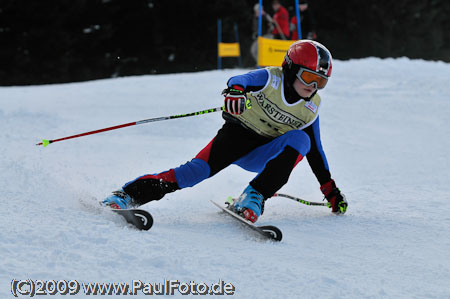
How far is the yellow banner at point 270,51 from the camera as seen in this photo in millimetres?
10055

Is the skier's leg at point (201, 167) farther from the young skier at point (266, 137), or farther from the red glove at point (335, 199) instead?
the red glove at point (335, 199)

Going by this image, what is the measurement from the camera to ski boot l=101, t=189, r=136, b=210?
2.59m

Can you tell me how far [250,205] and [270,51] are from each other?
7811mm

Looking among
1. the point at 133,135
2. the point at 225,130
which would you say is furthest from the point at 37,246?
the point at 133,135

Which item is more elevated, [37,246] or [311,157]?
[37,246]

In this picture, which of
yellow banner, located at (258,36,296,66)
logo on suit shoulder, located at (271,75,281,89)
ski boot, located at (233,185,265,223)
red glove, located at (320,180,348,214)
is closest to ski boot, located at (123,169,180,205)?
ski boot, located at (233,185,265,223)

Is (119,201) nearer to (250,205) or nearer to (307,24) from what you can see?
(250,205)

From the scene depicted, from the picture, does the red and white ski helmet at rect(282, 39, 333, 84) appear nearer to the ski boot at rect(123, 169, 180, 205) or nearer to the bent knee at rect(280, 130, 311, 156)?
the bent knee at rect(280, 130, 311, 156)

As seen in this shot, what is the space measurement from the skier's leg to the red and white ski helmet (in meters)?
0.44

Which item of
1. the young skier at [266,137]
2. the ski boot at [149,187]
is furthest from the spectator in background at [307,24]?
the ski boot at [149,187]

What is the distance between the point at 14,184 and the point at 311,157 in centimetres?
168

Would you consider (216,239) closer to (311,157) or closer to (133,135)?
(311,157)

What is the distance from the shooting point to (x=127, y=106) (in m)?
7.58

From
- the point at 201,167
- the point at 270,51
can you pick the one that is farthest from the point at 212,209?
the point at 270,51
